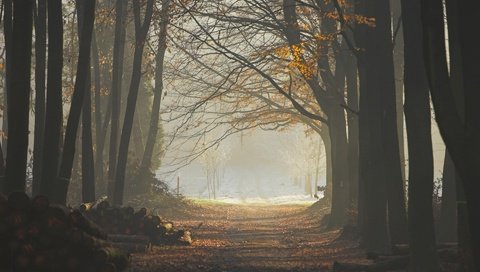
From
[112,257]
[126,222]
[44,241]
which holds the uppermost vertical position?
[44,241]

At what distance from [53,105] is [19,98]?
9.20ft

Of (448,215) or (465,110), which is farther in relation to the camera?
(448,215)

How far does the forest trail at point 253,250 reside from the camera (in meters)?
13.2

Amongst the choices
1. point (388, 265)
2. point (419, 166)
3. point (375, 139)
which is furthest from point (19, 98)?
point (375, 139)

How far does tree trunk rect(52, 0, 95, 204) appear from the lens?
14641 mm

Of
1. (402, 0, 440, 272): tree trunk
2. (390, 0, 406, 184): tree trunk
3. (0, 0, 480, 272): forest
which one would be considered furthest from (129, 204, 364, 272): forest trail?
(390, 0, 406, 184): tree trunk

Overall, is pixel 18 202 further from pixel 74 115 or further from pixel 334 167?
pixel 334 167

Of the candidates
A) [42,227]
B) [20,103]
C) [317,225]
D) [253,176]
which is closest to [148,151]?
[317,225]

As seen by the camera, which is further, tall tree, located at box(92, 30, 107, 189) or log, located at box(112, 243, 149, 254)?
tall tree, located at box(92, 30, 107, 189)

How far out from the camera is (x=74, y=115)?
49.2ft

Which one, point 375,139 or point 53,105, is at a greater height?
point 53,105

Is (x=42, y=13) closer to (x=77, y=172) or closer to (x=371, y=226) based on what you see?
(x=371, y=226)

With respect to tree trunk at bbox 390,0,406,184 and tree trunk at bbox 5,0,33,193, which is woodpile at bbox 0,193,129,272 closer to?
tree trunk at bbox 5,0,33,193

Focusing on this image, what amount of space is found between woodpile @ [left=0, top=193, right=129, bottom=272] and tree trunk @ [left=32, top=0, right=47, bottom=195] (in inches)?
320
